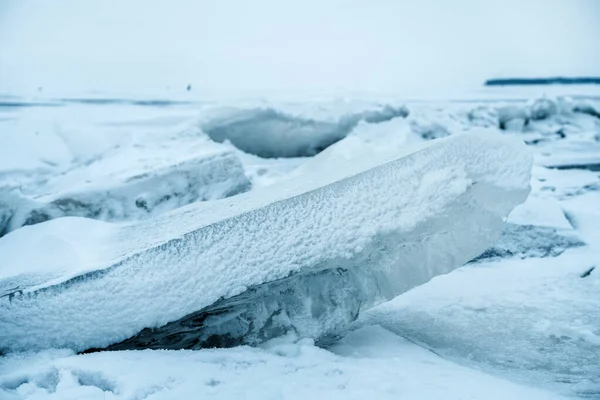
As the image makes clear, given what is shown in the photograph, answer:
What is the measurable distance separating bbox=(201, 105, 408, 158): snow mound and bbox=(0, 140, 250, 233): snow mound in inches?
28.3

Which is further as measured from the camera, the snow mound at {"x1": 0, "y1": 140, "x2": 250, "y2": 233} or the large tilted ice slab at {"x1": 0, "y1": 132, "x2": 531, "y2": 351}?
the snow mound at {"x1": 0, "y1": 140, "x2": 250, "y2": 233}

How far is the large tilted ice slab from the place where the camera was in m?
1.21

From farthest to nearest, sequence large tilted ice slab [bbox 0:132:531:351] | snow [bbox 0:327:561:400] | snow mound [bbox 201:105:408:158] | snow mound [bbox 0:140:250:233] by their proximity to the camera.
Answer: snow mound [bbox 201:105:408:158] → snow mound [bbox 0:140:250:233] → large tilted ice slab [bbox 0:132:531:351] → snow [bbox 0:327:561:400]

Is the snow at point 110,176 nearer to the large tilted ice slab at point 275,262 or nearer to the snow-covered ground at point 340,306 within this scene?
the snow-covered ground at point 340,306

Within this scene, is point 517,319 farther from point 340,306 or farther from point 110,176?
point 110,176

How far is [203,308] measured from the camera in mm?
1222

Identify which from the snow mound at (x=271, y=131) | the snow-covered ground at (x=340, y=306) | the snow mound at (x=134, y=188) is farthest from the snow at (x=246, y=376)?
the snow mound at (x=271, y=131)

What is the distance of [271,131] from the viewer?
12.8 ft

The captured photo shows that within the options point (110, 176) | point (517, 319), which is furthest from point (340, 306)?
point (110, 176)

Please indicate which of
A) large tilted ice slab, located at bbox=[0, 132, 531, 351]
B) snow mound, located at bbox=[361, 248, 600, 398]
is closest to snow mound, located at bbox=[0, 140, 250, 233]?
large tilted ice slab, located at bbox=[0, 132, 531, 351]

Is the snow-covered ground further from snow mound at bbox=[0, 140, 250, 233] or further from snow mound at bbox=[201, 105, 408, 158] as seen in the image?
snow mound at bbox=[201, 105, 408, 158]

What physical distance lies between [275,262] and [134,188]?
56.5 inches

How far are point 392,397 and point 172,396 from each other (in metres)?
0.43

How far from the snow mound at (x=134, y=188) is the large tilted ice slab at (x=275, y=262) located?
649 millimetres
